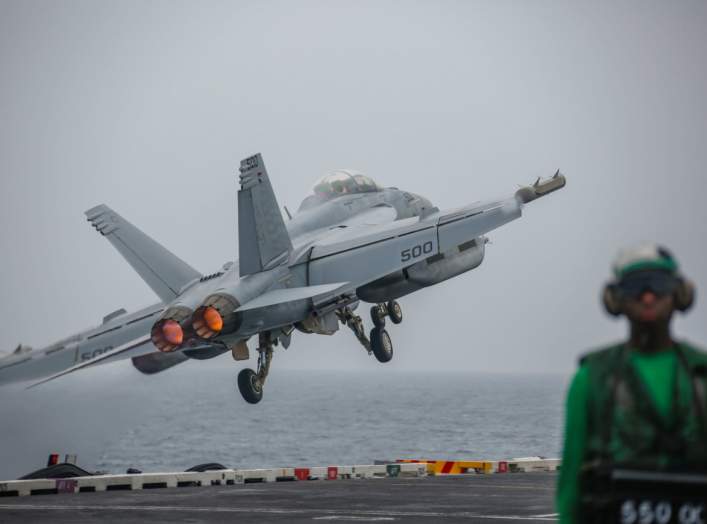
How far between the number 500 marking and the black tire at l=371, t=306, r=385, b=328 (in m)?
3.21

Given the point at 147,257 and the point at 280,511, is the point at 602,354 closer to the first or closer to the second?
the point at 280,511

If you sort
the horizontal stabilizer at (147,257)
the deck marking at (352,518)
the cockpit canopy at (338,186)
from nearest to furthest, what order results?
the deck marking at (352,518) → the horizontal stabilizer at (147,257) → the cockpit canopy at (338,186)

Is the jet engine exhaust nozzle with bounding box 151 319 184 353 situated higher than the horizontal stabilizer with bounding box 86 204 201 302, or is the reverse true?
the horizontal stabilizer with bounding box 86 204 201 302

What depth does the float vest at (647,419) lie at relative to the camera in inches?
172

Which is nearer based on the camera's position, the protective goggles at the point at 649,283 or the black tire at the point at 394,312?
the protective goggles at the point at 649,283

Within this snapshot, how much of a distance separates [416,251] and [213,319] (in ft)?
23.0

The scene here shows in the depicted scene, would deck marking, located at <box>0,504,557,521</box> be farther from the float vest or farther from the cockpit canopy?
the cockpit canopy

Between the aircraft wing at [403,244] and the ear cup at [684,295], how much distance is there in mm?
27681

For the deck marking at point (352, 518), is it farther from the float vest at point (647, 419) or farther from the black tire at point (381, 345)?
the float vest at point (647, 419)

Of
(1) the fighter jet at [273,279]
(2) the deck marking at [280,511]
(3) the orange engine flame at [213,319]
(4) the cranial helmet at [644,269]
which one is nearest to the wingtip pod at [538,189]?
(1) the fighter jet at [273,279]

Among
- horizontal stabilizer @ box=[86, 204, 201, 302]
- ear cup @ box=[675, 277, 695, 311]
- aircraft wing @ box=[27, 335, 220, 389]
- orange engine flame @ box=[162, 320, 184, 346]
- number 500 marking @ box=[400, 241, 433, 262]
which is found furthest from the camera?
horizontal stabilizer @ box=[86, 204, 201, 302]

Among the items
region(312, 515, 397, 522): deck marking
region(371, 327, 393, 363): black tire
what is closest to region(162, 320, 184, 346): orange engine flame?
region(371, 327, 393, 363): black tire

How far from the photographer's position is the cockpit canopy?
37.5m

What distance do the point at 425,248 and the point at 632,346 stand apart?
92.9 feet
